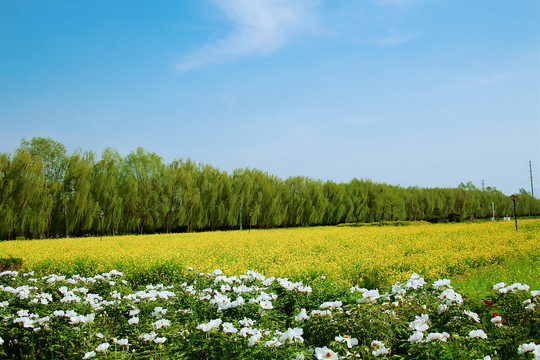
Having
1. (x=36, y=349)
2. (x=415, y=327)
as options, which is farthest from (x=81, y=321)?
(x=415, y=327)

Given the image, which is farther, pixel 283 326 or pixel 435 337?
pixel 283 326

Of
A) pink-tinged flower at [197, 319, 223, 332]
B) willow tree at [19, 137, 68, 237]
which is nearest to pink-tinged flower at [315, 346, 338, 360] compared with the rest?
pink-tinged flower at [197, 319, 223, 332]

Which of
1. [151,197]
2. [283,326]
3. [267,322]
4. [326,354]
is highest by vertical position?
[151,197]

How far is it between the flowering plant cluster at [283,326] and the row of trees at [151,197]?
20204 millimetres

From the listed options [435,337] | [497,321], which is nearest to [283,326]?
[435,337]

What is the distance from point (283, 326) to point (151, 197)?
27.8 meters

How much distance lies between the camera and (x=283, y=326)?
400 centimetres

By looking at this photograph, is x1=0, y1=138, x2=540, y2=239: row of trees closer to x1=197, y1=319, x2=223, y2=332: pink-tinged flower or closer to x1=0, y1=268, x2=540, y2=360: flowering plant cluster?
x1=0, y1=268, x2=540, y2=360: flowering plant cluster

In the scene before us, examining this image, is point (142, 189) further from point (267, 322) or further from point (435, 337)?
point (435, 337)

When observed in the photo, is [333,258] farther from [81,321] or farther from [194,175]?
[194,175]

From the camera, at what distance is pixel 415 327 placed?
122 inches

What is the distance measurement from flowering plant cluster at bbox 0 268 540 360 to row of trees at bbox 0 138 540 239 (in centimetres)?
2020

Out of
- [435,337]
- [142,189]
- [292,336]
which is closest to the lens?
[435,337]

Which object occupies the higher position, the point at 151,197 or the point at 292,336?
the point at 151,197
